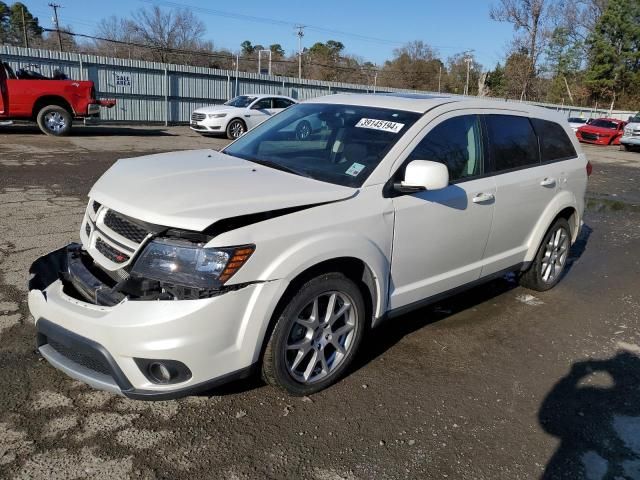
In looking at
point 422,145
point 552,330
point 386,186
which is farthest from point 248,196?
point 552,330

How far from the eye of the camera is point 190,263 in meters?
2.59

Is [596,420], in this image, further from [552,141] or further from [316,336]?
[552,141]

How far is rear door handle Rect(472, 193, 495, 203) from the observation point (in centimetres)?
388

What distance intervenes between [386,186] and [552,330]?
2.18 m

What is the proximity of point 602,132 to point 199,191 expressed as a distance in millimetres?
30294

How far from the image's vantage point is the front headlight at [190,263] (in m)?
2.57

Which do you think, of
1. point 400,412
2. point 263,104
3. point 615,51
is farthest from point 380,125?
point 615,51

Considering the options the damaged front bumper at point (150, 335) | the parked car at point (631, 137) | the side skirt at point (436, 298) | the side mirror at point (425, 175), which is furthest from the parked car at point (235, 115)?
the parked car at point (631, 137)

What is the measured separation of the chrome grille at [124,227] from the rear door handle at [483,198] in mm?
2330

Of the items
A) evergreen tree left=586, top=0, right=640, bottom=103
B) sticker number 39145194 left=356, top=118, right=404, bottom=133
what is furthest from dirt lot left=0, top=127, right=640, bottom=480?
evergreen tree left=586, top=0, right=640, bottom=103

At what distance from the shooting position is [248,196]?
2.84 meters

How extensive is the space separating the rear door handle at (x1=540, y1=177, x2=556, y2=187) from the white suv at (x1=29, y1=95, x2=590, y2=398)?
0.06 metres

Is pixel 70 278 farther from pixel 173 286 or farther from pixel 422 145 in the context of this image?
pixel 422 145

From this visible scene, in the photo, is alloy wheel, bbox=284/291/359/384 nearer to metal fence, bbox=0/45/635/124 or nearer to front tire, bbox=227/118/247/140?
front tire, bbox=227/118/247/140
